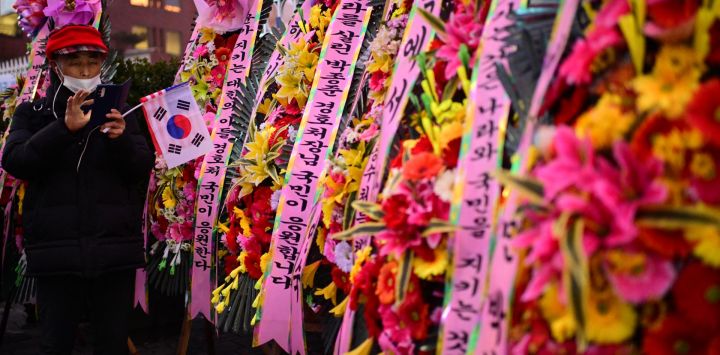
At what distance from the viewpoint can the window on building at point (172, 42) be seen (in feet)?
108

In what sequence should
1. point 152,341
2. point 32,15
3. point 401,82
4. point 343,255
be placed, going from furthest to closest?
1. point 152,341
2. point 32,15
3. point 343,255
4. point 401,82

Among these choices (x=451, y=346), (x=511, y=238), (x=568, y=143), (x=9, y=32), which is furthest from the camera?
(x=9, y=32)

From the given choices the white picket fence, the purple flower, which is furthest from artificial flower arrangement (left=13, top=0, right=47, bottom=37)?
the white picket fence

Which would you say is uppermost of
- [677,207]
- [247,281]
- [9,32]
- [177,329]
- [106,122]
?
[9,32]

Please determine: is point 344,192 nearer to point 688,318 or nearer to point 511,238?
A: point 511,238

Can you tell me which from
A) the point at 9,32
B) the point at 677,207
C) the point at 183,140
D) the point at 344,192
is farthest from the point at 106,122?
the point at 9,32

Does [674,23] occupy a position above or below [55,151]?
above

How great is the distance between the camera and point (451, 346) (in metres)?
1.45

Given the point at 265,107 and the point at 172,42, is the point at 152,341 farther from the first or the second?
the point at 172,42

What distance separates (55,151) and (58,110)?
280 millimetres

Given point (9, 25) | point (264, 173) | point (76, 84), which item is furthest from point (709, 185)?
point (9, 25)

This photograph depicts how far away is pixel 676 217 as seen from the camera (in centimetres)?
102

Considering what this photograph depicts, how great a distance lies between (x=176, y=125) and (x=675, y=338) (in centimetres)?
253

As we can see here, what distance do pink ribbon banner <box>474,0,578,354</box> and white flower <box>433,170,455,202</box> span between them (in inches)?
7.8
